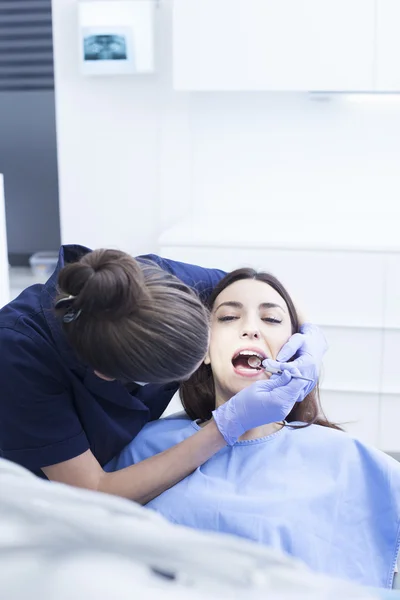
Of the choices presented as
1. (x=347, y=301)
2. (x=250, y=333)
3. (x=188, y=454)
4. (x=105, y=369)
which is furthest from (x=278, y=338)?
(x=347, y=301)

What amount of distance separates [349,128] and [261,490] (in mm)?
1887

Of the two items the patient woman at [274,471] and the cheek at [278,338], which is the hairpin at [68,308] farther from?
the cheek at [278,338]

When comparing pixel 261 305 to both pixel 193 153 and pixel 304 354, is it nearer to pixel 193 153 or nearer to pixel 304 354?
pixel 304 354

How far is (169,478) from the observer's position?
4.49ft

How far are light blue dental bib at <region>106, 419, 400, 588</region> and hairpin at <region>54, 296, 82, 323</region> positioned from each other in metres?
0.40

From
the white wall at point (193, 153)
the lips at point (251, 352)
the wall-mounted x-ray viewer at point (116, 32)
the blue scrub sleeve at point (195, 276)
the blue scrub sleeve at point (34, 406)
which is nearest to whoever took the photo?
the blue scrub sleeve at point (34, 406)

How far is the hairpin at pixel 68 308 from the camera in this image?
1.17m

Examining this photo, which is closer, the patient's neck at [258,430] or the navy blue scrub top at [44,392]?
the navy blue scrub top at [44,392]

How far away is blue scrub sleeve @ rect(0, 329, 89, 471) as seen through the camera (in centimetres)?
129

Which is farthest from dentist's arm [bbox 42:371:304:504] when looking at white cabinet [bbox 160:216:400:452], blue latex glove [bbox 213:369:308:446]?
white cabinet [bbox 160:216:400:452]

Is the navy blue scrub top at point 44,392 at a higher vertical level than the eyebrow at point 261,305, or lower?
lower

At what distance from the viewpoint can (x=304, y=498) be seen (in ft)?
4.47

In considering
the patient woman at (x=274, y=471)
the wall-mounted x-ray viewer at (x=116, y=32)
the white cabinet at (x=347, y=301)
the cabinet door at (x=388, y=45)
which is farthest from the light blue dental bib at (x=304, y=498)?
the wall-mounted x-ray viewer at (x=116, y=32)

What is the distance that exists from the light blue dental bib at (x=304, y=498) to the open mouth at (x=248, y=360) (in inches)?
5.6
